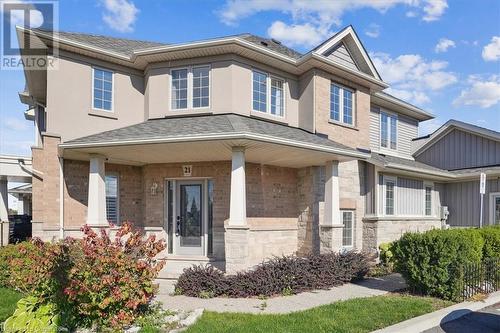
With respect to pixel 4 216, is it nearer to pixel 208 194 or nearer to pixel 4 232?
pixel 4 232

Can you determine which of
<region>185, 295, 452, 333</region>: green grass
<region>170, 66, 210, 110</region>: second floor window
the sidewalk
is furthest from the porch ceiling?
the sidewalk

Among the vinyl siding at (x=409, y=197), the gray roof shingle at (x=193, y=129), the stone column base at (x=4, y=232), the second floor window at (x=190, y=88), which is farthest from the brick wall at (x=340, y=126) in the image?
the stone column base at (x=4, y=232)

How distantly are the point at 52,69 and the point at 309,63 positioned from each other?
832 centimetres

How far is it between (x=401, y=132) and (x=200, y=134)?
12.4m

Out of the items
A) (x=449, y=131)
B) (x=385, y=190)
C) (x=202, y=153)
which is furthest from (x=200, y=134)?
(x=449, y=131)

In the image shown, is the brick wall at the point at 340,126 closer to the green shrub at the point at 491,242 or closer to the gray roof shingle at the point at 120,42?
the gray roof shingle at the point at 120,42

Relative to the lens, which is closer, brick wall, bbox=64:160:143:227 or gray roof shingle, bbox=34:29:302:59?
brick wall, bbox=64:160:143:227

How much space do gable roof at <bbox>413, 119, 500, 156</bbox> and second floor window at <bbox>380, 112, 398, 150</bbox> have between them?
6.86 feet

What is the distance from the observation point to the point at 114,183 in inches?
498

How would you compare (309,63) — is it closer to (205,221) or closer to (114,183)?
(205,221)

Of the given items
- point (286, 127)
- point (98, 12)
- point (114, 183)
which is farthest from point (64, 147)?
point (286, 127)

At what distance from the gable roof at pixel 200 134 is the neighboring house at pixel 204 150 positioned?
0.07 meters

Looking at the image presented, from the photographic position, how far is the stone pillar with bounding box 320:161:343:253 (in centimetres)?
1129

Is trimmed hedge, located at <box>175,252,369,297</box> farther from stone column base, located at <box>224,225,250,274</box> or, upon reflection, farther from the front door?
the front door
